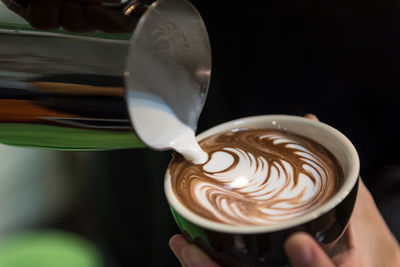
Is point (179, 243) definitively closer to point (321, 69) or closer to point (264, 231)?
point (264, 231)

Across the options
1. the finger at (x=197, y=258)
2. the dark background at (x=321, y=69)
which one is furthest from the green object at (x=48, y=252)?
the finger at (x=197, y=258)

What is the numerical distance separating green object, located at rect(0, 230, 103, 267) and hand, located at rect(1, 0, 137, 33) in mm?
1274

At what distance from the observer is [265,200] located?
0.82 meters

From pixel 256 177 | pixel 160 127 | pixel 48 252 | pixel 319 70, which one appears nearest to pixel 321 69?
pixel 319 70

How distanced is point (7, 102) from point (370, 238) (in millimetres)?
971

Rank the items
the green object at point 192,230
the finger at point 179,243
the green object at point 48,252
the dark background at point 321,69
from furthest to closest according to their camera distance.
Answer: the green object at point 48,252 < the dark background at point 321,69 < the finger at point 179,243 < the green object at point 192,230

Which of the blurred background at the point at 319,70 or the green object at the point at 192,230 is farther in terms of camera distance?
the blurred background at the point at 319,70

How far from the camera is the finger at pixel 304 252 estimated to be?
2.01 feet

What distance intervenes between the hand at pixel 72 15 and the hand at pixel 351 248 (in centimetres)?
45

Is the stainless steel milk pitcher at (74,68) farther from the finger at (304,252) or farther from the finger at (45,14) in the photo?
the finger at (304,252)

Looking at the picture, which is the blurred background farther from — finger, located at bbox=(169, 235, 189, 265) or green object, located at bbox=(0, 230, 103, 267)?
finger, located at bbox=(169, 235, 189, 265)

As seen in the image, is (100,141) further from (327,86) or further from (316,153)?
(327,86)

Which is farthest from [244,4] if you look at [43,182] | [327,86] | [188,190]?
[43,182]

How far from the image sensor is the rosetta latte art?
31.0 inches
